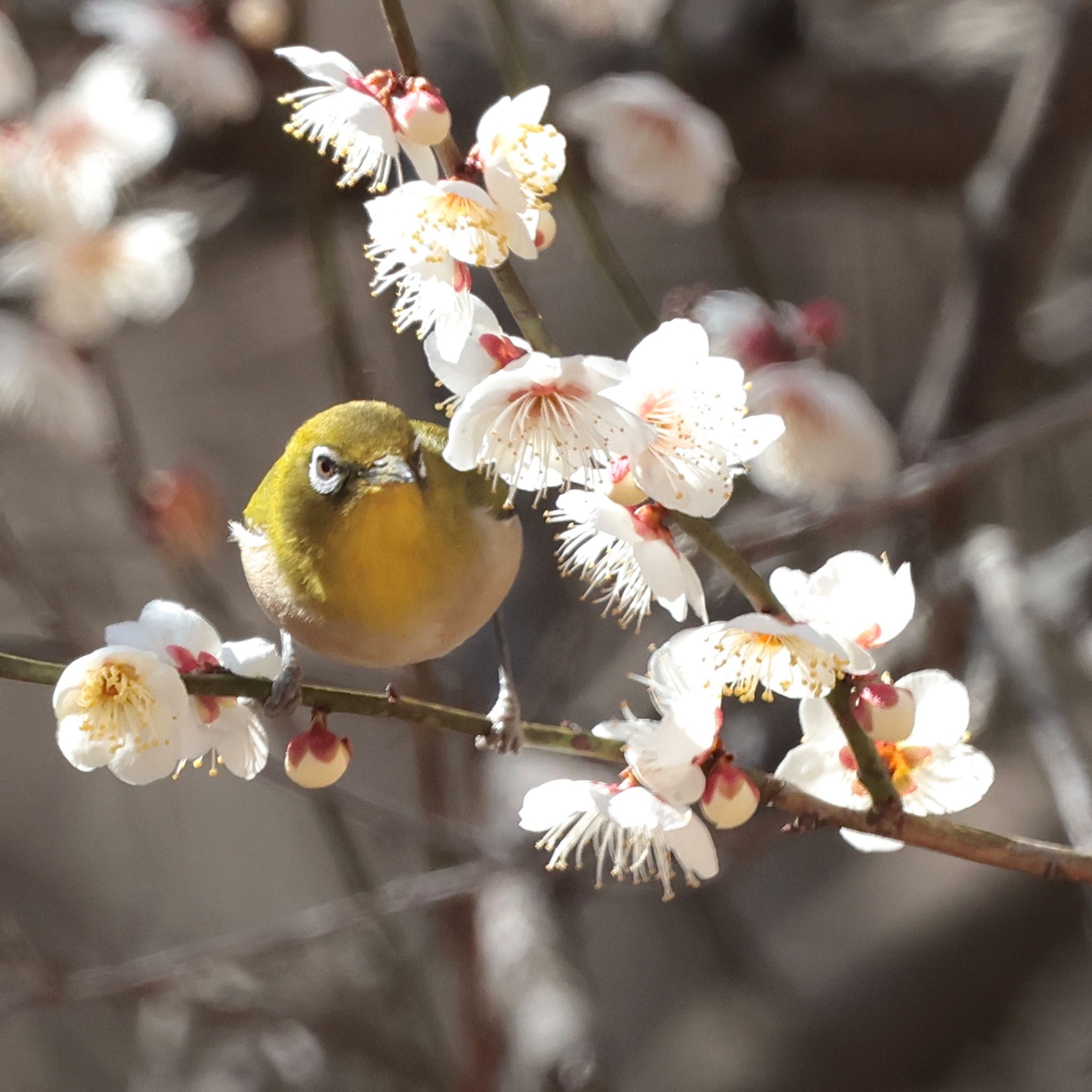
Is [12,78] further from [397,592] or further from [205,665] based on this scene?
[205,665]

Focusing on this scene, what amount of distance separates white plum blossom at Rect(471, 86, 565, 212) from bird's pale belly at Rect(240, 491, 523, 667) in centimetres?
34

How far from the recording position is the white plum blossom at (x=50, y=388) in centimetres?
111

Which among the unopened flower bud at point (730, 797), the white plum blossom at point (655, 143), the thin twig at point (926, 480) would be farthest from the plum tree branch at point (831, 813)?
the white plum blossom at point (655, 143)

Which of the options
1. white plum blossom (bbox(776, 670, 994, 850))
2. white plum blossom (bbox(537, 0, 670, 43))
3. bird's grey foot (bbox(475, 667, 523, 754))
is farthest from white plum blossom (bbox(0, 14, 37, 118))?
white plum blossom (bbox(776, 670, 994, 850))

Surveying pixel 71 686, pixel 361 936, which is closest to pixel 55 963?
pixel 361 936

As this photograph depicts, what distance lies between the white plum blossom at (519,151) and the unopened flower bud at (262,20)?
0.80 m

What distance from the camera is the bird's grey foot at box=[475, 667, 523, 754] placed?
505 mm

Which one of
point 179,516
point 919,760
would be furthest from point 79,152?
point 919,760

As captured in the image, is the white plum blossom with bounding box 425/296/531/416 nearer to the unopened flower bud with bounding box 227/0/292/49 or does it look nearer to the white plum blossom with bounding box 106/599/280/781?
the white plum blossom with bounding box 106/599/280/781

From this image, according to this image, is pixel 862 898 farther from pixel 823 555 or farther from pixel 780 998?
pixel 823 555

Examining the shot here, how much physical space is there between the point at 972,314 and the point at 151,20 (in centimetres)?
97

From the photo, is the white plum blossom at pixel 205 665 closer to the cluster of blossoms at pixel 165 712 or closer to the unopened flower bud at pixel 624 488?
the cluster of blossoms at pixel 165 712

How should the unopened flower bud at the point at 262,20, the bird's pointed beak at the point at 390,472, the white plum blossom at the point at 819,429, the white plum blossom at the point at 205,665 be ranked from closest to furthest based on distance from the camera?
the white plum blossom at the point at 205,665 → the bird's pointed beak at the point at 390,472 → the white plum blossom at the point at 819,429 → the unopened flower bud at the point at 262,20

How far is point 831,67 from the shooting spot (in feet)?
5.27
